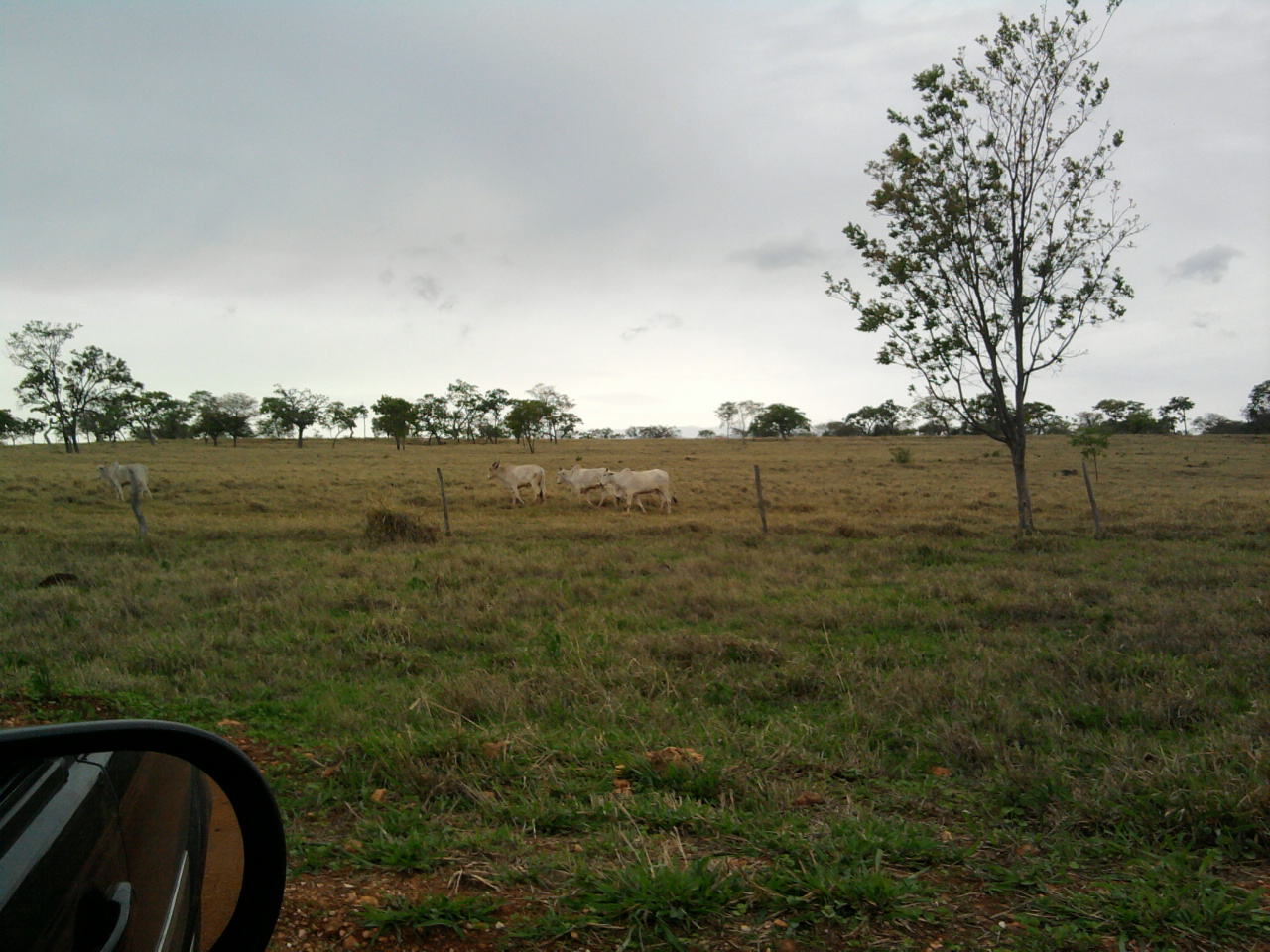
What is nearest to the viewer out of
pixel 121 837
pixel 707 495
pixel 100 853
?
pixel 100 853

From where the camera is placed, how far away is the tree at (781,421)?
8175 cm

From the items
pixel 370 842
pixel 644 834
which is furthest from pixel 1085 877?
pixel 370 842

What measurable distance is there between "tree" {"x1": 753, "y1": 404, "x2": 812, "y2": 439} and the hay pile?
68625 millimetres

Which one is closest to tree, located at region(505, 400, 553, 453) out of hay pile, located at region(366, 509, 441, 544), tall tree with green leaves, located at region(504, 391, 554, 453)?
tall tree with green leaves, located at region(504, 391, 554, 453)

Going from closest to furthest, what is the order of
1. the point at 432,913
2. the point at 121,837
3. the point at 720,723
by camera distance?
the point at 121,837 < the point at 432,913 < the point at 720,723

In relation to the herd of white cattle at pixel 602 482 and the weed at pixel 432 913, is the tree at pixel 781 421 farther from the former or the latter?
the weed at pixel 432 913

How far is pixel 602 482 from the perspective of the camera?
26.1m

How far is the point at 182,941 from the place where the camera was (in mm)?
1578

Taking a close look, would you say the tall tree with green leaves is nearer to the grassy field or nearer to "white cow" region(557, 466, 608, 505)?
"white cow" region(557, 466, 608, 505)

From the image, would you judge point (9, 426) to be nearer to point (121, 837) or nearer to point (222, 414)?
point (222, 414)

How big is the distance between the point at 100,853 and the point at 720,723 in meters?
4.40

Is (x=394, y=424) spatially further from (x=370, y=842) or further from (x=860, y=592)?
(x=370, y=842)

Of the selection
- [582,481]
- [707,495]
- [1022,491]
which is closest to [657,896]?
[1022,491]

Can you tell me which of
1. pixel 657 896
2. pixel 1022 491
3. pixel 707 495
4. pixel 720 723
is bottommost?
pixel 720 723
